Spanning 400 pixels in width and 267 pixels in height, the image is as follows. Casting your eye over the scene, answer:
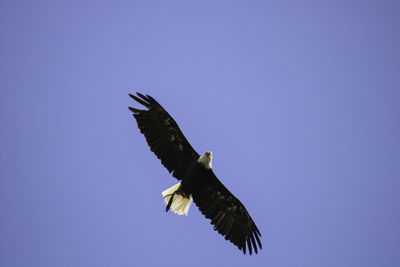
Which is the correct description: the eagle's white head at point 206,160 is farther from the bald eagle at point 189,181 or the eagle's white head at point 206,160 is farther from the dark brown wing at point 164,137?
the dark brown wing at point 164,137

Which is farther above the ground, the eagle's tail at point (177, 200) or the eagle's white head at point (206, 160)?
the eagle's white head at point (206, 160)

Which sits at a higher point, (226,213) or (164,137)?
(164,137)

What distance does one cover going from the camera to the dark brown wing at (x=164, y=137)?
9.21 m

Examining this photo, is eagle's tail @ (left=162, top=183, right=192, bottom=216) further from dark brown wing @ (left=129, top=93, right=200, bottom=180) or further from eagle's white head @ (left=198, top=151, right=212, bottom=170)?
eagle's white head @ (left=198, top=151, right=212, bottom=170)

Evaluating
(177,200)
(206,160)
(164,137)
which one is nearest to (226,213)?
(177,200)

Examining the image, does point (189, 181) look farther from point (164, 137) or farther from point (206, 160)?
point (164, 137)

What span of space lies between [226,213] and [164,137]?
2.73 metres

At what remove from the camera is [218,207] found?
32.8 ft

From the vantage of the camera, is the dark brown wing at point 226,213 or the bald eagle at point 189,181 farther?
the dark brown wing at point 226,213

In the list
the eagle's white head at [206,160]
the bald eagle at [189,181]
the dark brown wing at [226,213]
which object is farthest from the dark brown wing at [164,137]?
the dark brown wing at [226,213]

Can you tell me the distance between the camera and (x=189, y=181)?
946cm

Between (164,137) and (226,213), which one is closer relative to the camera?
(164,137)

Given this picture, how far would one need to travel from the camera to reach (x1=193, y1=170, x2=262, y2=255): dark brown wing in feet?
32.1

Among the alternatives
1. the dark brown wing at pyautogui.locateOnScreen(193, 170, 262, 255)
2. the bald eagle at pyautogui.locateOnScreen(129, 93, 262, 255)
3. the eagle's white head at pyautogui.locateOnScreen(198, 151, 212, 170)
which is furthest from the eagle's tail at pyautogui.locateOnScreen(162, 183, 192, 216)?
the eagle's white head at pyautogui.locateOnScreen(198, 151, 212, 170)
